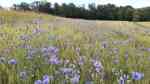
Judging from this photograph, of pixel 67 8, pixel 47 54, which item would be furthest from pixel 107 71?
pixel 67 8

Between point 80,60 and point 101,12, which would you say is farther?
point 101,12

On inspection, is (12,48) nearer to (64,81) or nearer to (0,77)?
(0,77)

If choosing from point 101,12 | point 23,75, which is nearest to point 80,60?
point 23,75

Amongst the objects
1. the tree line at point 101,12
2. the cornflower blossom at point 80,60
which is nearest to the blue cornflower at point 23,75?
the cornflower blossom at point 80,60

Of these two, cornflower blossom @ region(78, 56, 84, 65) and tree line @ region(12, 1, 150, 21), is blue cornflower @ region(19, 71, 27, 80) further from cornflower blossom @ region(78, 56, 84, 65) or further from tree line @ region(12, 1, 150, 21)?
tree line @ region(12, 1, 150, 21)

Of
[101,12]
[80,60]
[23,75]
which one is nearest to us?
[23,75]

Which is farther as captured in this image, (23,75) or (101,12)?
(101,12)

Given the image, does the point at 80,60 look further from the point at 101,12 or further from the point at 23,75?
the point at 101,12

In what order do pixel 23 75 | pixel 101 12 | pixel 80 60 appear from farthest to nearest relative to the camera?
1. pixel 101 12
2. pixel 80 60
3. pixel 23 75

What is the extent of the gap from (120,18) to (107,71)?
119 ft

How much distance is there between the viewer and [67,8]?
35125mm

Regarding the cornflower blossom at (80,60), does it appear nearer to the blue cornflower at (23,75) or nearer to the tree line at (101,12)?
the blue cornflower at (23,75)

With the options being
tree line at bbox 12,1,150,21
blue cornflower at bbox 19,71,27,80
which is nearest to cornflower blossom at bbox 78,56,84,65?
Result: blue cornflower at bbox 19,71,27,80

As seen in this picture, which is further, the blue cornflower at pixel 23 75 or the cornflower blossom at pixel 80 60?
the cornflower blossom at pixel 80 60
